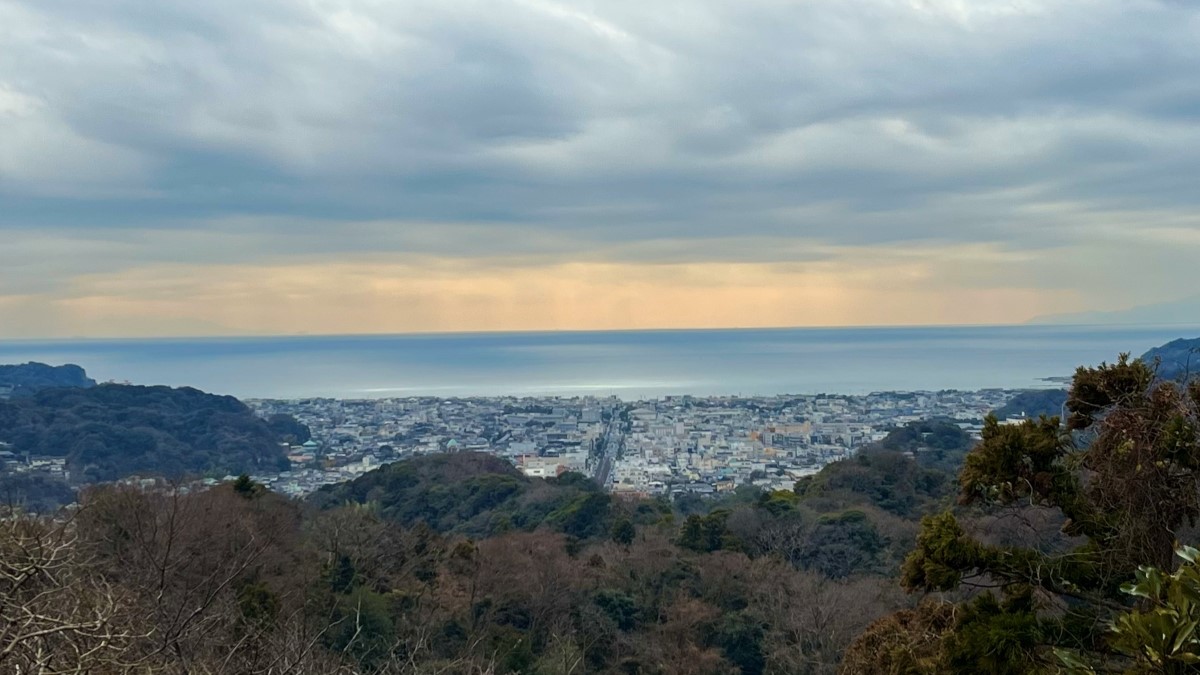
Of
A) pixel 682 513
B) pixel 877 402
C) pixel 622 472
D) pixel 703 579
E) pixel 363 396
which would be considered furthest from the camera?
pixel 363 396

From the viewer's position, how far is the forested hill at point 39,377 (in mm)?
53106

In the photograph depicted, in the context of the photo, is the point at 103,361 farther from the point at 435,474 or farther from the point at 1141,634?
the point at 1141,634

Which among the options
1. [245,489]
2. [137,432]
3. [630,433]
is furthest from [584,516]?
[630,433]

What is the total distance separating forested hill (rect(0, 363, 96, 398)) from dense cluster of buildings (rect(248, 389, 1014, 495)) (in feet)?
41.1

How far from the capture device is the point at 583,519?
80.4ft

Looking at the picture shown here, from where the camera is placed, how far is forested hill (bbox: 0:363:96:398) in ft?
174

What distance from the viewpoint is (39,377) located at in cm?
5588

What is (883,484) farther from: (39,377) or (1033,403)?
(39,377)

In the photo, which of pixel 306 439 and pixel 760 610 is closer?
pixel 760 610

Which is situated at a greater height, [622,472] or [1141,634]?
[1141,634]

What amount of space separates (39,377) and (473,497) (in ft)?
137

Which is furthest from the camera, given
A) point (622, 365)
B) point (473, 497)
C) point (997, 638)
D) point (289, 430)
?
point (622, 365)

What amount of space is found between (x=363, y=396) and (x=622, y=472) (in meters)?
33.2

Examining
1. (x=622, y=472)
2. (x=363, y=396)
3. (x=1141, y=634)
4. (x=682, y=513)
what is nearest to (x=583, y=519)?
(x=682, y=513)
